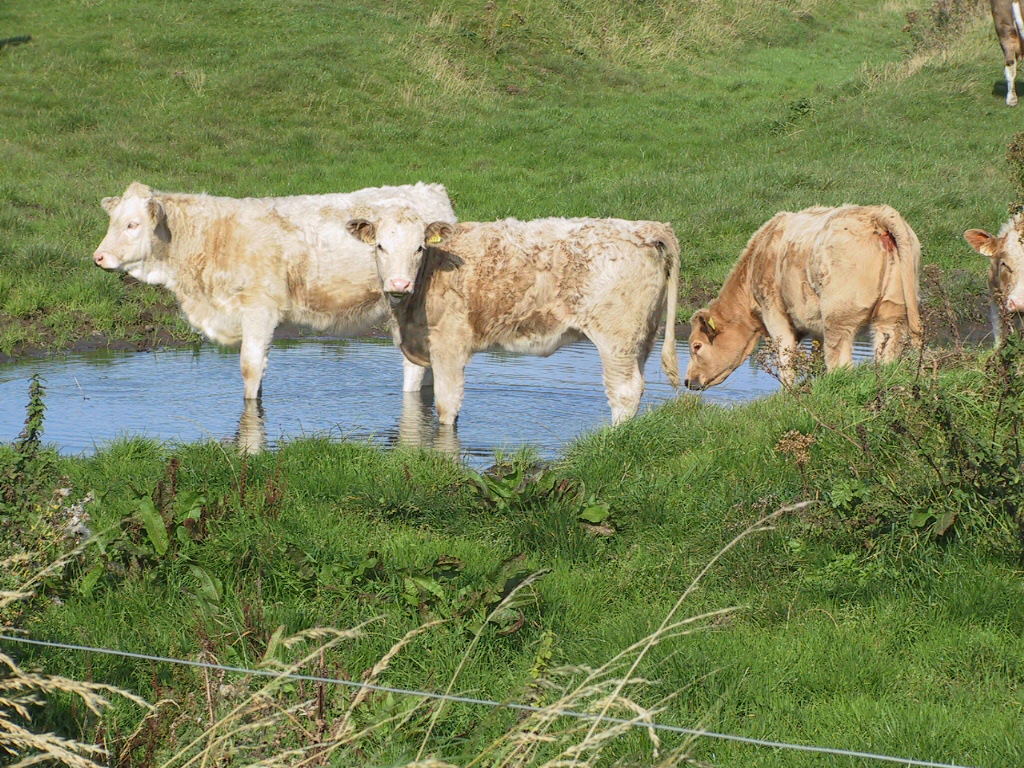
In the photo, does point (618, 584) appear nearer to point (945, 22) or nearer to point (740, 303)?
point (740, 303)

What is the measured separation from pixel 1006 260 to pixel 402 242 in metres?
4.22

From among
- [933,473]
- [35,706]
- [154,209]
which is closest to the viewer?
[35,706]

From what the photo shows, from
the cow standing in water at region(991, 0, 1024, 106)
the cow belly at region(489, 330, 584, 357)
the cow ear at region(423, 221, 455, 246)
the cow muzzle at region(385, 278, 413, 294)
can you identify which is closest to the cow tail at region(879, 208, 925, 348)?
the cow belly at region(489, 330, 584, 357)

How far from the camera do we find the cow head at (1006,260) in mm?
8227

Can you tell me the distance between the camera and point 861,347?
12289 mm

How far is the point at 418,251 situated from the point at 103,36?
1970 centimetres

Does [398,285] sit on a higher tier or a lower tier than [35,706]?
higher

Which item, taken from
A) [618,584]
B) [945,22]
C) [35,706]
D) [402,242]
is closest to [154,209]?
[402,242]

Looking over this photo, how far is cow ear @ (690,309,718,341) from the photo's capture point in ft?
33.6

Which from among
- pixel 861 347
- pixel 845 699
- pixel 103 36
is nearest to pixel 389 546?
pixel 845 699

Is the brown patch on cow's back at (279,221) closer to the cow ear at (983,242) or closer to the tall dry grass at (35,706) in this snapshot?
the cow ear at (983,242)

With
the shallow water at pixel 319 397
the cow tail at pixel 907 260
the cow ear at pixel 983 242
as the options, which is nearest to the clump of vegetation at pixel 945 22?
the shallow water at pixel 319 397

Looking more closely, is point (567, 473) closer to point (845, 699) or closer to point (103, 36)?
point (845, 699)

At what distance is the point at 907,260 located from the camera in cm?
873
